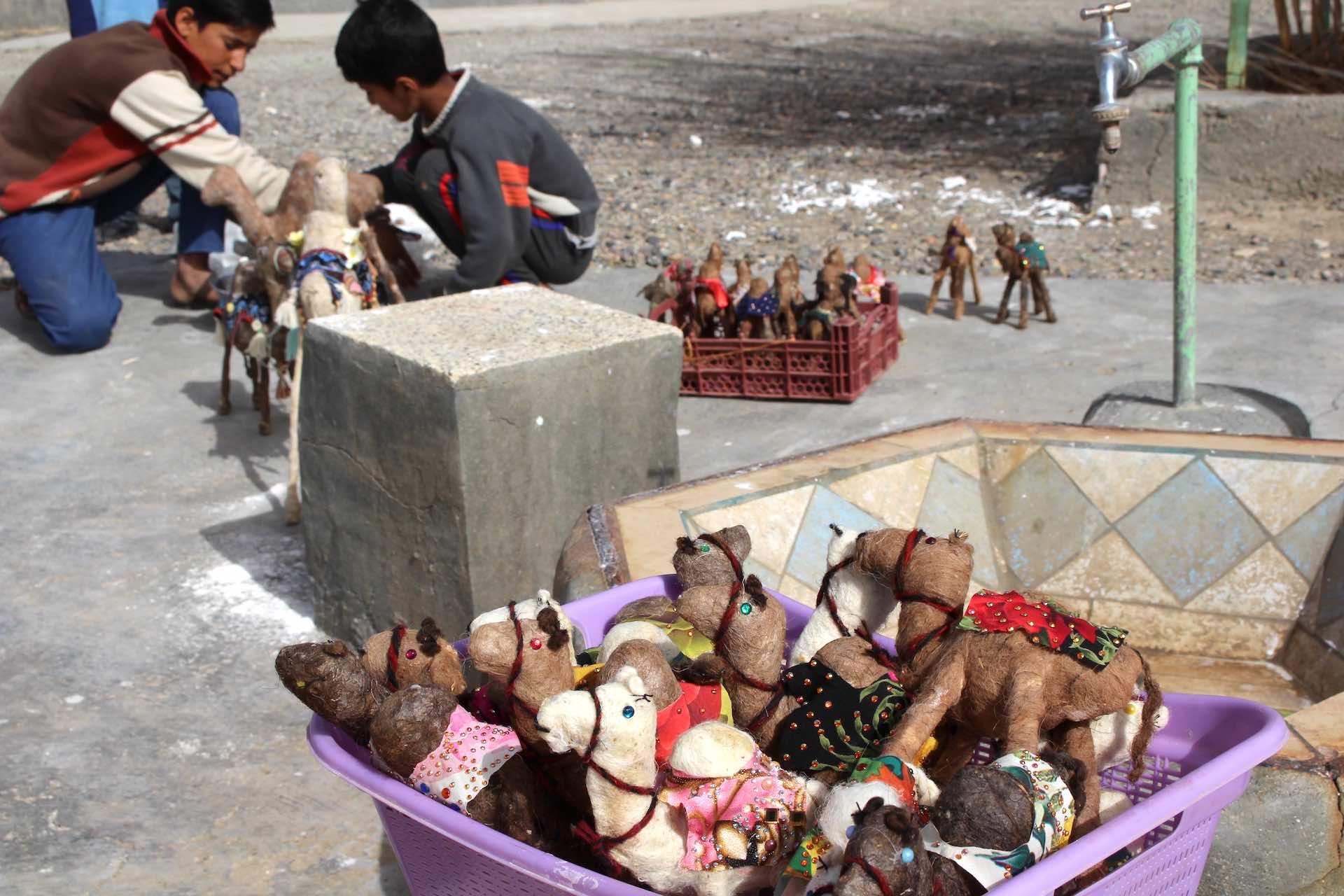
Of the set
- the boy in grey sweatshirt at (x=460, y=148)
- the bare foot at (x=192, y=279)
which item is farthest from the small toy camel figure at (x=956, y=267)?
the bare foot at (x=192, y=279)

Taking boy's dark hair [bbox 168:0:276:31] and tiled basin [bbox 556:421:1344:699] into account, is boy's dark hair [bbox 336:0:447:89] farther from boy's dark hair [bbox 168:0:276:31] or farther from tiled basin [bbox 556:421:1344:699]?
tiled basin [bbox 556:421:1344:699]

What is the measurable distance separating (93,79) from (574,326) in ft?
9.70

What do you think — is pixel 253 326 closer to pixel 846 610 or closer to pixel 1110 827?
pixel 846 610

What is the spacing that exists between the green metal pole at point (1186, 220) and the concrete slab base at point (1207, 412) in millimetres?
52

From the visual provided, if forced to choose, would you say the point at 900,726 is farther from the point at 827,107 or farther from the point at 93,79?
the point at 827,107

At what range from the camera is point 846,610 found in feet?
5.05

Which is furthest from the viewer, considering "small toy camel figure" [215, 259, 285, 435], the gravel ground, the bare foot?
the gravel ground

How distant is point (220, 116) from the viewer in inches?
212

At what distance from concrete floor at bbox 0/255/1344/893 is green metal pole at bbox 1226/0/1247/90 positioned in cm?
233

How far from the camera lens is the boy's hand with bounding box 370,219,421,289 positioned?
4.27 metres

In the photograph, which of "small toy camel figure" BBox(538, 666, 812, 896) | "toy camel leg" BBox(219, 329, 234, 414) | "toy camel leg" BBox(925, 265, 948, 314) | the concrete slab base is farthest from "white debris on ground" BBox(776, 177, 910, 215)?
"small toy camel figure" BBox(538, 666, 812, 896)

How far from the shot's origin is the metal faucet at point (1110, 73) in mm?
2459

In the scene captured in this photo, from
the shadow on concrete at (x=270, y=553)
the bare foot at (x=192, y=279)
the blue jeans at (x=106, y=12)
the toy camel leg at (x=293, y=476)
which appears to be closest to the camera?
the shadow on concrete at (x=270, y=553)

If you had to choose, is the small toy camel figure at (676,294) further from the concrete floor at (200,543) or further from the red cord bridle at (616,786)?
the red cord bridle at (616,786)
